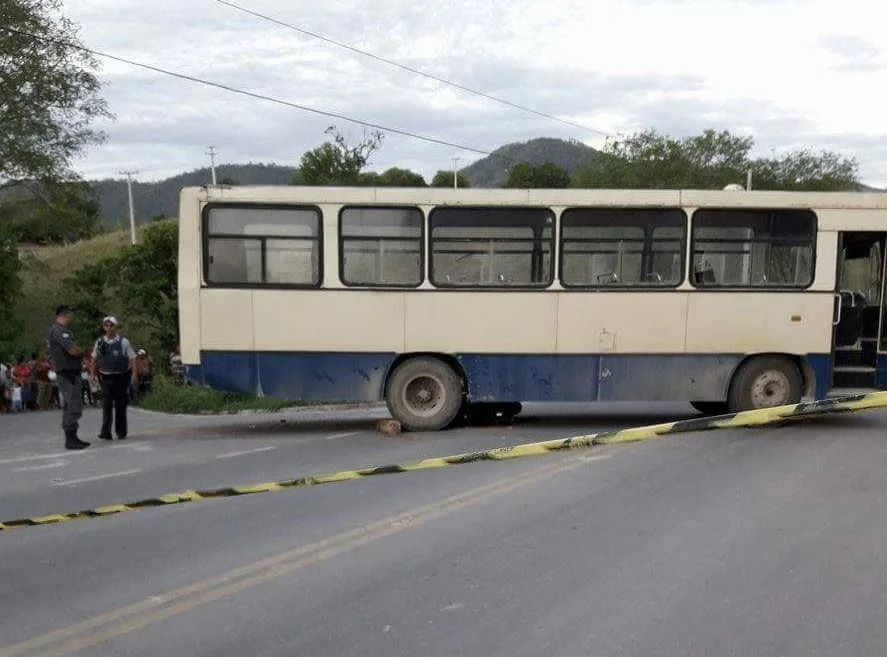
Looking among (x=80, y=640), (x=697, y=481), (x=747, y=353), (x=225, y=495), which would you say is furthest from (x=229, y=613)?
(x=747, y=353)

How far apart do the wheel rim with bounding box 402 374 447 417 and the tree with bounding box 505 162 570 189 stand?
2298 inches

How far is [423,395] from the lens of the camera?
11109 mm

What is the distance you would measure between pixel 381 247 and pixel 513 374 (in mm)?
2330

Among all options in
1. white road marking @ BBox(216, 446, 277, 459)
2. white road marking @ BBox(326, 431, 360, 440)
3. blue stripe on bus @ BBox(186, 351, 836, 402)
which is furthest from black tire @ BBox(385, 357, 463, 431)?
white road marking @ BBox(216, 446, 277, 459)

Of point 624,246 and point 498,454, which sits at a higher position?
point 624,246

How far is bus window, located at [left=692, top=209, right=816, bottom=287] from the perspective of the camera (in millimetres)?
10883

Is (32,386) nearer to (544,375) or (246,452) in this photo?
(246,452)

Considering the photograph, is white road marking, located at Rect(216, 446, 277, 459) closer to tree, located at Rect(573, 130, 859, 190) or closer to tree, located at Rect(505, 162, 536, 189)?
tree, located at Rect(573, 130, 859, 190)

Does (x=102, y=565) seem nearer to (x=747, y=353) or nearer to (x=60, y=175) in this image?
(x=747, y=353)

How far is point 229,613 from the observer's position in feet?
15.4

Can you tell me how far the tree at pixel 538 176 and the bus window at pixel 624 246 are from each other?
5788 cm

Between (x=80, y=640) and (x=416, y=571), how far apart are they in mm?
1955

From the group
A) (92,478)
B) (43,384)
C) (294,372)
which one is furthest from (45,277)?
(92,478)

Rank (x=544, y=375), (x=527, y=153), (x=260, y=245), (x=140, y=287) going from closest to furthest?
(x=260, y=245)
(x=544, y=375)
(x=140, y=287)
(x=527, y=153)
